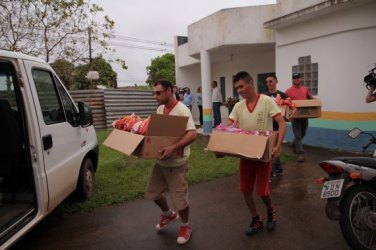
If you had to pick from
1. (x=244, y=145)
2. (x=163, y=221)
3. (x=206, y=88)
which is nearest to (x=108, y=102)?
(x=206, y=88)

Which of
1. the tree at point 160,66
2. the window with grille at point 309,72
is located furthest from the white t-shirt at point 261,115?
the tree at point 160,66

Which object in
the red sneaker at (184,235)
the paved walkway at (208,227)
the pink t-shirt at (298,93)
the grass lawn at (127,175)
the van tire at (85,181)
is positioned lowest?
the paved walkway at (208,227)

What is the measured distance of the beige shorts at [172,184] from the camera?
3.60 m

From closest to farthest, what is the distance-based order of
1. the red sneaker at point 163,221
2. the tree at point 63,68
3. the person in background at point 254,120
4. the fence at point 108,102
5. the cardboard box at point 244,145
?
the cardboard box at point 244,145
the person in background at point 254,120
the red sneaker at point 163,221
the tree at point 63,68
the fence at point 108,102

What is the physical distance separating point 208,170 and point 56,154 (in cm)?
347

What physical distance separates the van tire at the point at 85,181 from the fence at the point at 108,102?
10.2 meters

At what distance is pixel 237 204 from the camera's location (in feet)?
16.1

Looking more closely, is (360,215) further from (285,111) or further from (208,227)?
(285,111)

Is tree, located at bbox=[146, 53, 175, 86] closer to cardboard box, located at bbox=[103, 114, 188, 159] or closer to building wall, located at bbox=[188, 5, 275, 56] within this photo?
building wall, located at bbox=[188, 5, 275, 56]

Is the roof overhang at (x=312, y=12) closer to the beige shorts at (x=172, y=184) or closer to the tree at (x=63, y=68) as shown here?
the beige shorts at (x=172, y=184)

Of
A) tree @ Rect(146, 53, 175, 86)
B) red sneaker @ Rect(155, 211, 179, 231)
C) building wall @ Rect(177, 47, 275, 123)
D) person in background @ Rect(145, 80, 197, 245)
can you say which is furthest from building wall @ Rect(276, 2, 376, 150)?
tree @ Rect(146, 53, 175, 86)

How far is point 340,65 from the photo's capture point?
784 centimetres

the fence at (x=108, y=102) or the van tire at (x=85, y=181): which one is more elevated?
the fence at (x=108, y=102)

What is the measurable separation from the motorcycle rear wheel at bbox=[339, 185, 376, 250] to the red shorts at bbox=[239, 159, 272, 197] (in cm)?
75
